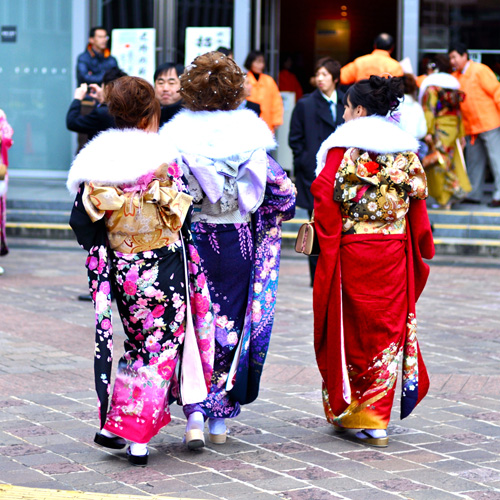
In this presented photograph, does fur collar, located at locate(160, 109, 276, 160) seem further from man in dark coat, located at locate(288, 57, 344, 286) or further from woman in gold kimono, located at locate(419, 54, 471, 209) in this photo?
woman in gold kimono, located at locate(419, 54, 471, 209)

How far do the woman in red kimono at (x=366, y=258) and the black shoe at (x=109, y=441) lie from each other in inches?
39.6

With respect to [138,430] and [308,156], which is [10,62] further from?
[138,430]

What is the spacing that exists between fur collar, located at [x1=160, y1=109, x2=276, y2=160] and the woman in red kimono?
1.32ft

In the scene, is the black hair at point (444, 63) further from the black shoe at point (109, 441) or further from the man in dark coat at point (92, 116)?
the black shoe at point (109, 441)

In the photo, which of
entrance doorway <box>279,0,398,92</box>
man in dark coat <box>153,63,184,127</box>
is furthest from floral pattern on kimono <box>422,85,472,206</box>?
man in dark coat <box>153,63,184,127</box>

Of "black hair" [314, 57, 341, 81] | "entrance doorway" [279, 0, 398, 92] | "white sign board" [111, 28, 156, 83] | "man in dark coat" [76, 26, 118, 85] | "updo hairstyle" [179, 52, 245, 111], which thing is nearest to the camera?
"updo hairstyle" [179, 52, 245, 111]

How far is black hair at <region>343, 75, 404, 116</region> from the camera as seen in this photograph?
482 centimetres

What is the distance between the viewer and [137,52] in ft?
46.0

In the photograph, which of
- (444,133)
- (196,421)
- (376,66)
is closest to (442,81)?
(444,133)

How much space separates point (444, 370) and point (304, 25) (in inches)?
442

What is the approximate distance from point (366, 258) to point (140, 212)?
1095mm

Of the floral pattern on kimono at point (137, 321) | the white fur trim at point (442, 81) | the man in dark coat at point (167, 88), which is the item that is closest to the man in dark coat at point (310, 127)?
the man in dark coat at point (167, 88)

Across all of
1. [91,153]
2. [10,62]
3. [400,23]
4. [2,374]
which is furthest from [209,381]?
[10,62]

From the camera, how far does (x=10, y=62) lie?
15.0 meters
